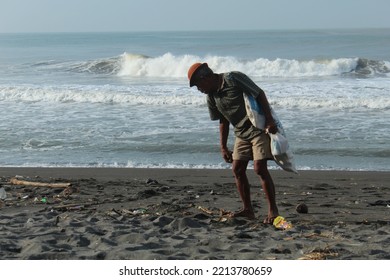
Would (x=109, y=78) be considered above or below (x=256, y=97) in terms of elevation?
below

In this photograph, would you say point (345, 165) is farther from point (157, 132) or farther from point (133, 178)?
point (157, 132)

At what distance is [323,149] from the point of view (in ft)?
37.8

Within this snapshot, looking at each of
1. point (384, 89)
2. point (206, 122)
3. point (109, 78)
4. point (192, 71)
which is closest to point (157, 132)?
point (206, 122)

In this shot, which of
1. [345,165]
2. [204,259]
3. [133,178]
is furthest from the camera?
[345,165]

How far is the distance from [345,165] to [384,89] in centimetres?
1112

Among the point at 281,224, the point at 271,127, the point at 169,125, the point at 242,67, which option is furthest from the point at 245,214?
the point at 242,67

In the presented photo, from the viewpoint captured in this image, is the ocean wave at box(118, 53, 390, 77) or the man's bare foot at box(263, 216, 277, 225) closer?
the man's bare foot at box(263, 216, 277, 225)

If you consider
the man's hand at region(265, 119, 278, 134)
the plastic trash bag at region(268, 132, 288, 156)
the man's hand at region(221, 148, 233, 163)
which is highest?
the man's hand at region(265, 119, 278, 134)

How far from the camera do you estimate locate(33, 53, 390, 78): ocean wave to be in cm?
2953

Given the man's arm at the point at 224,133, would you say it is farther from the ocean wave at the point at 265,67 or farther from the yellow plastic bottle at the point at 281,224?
the ocean wave at the point at 265,67

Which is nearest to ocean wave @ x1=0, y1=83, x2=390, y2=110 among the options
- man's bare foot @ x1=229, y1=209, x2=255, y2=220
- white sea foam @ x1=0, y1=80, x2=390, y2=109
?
white sea foam @ x1=0, y1=80, x2=390, y2=109

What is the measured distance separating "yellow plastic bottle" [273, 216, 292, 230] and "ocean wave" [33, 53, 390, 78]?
22.3m

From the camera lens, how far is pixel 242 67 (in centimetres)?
3238

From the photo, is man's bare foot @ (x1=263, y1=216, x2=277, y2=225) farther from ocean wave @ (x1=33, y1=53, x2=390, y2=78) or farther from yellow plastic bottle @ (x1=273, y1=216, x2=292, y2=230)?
ocean wave @ (x1=33, y1=53, x2=390, y2=78)
